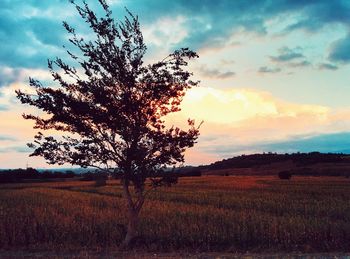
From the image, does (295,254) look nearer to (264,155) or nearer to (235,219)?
(235,219)

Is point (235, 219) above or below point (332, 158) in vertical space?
below

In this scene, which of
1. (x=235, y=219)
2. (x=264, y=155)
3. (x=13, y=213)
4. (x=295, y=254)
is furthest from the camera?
(x=264, y=155)

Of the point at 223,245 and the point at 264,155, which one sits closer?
the point at 223,245

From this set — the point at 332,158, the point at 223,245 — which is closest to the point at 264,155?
the point at 332,158

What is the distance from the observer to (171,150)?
18219 millimetres

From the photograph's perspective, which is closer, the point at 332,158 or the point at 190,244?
the point at 190,244

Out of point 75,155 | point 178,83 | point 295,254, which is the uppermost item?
point 178,83

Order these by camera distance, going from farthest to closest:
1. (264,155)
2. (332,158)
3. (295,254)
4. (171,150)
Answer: (264,155) → (332,158) → (171,150) → (295,254)

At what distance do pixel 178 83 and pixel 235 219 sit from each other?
9.71 meters

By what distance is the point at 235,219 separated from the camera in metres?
25.2

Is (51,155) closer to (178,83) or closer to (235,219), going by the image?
(178,83)

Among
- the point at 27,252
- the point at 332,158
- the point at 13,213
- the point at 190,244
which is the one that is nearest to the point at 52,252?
the point at 27,252

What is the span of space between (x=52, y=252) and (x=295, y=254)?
8337mm

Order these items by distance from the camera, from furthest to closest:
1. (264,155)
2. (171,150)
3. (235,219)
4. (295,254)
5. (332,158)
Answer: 1. (264,155)
2. (332,158)
3. (235,219)
4. (171,150)
5. (295,254)
